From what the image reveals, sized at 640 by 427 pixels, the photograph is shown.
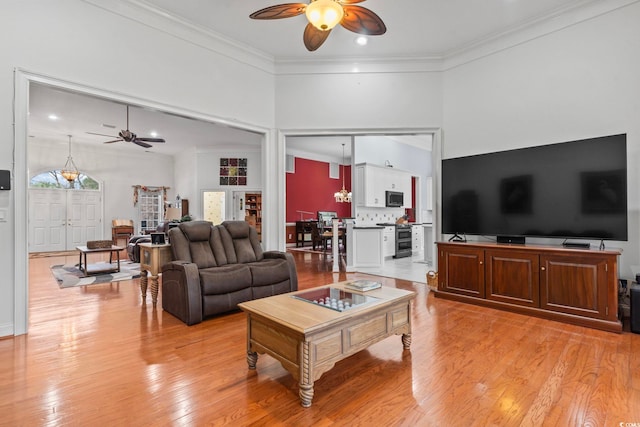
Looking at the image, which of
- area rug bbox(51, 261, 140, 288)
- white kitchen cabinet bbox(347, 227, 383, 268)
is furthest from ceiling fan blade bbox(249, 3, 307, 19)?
area rug bbox(51, 261, 140, 288)

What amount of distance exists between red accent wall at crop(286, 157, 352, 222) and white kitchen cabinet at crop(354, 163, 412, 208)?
3.86 metres

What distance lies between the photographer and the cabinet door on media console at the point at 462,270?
3904 mm

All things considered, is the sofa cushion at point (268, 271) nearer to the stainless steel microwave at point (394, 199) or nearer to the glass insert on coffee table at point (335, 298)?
the glass insert on coffee table at point (335, 298)

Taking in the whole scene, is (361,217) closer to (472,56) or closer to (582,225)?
(472,56)

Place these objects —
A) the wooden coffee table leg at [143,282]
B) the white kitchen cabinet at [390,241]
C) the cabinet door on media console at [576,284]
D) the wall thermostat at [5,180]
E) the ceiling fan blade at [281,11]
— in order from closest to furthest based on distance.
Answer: the ceiling fan blade at [281,11] → the wall thermostat at [5,180] → the cabinet door on media console at [576,284] → the wooden coffee table leg at [143,282] → the white kitchen cabinet at [390,241]

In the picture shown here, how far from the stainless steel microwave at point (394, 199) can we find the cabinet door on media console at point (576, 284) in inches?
185

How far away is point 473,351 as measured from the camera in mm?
2607

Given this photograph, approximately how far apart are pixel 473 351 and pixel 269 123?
4162 millimetres

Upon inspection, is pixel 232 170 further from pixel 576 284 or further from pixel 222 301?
pixel 576 284

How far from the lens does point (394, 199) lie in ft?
26.9

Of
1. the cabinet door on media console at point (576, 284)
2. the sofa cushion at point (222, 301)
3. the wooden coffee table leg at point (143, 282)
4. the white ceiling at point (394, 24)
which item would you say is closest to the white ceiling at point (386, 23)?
the white ceiling at point (394, 24)

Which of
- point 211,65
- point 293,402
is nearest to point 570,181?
point 293,402

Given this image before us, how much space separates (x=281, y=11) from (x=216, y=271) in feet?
8.74

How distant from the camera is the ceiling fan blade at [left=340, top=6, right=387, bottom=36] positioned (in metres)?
2.79
